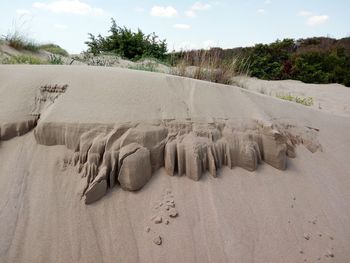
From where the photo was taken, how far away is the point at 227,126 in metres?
2.17

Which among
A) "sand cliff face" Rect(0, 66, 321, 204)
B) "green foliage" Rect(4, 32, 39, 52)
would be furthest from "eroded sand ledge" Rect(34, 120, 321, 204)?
"green foliage" Rect(4, 32, 39, 52)

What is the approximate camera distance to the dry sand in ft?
5.11

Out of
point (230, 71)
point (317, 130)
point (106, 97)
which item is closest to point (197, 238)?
point (106, 97)

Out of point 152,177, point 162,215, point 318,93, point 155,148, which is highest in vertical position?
point 155,148

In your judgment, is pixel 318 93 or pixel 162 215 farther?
pixel 318 93

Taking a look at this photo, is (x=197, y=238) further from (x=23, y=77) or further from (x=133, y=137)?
(x=23, y=77)

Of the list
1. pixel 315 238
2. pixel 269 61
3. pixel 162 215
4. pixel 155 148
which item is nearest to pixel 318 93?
pixel 269 61

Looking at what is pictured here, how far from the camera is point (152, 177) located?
1.89 m

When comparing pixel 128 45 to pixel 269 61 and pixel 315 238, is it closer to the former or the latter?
pixel 269 61

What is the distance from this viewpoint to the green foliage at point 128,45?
962 cm

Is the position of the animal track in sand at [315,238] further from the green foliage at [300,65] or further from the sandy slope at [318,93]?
the green foliage at [300,65]

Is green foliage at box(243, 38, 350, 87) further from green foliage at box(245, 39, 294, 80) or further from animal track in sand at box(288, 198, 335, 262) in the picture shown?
animal track in sand at box(288, 198, 335, 262)

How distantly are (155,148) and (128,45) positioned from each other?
8.68 m

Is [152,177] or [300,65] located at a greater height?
[300,65]
